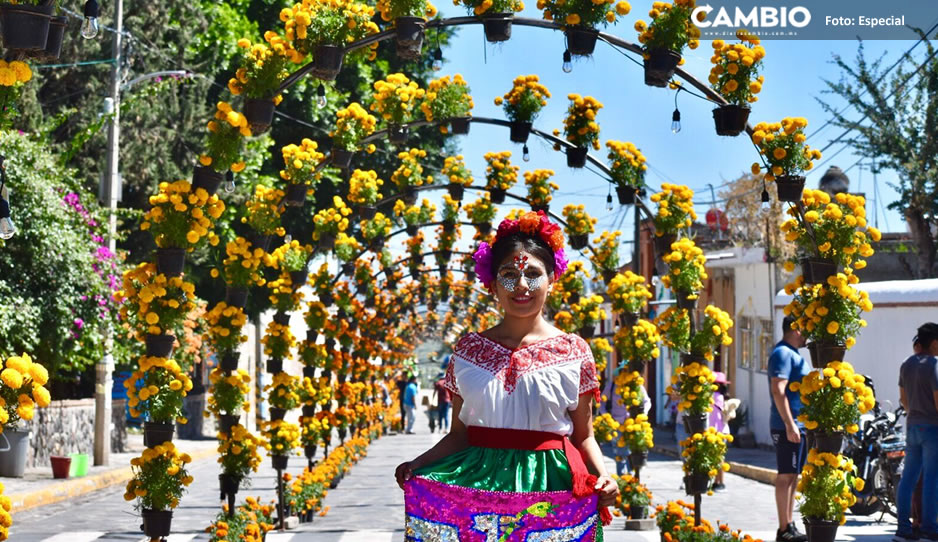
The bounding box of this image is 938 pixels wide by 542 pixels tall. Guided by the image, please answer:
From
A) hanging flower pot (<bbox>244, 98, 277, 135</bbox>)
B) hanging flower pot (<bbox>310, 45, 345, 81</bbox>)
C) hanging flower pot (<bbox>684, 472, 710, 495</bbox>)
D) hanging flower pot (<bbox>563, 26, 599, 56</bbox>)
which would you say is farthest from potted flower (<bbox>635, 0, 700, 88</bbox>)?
hanging flower pot (<bbox>684, 472, 710, 495</bbox>)

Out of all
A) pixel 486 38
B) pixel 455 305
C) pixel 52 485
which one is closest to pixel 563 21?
pixel 486 38

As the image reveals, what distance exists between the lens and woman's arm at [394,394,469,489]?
5.62m

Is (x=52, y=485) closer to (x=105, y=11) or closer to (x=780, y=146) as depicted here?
(x=780, y=146)

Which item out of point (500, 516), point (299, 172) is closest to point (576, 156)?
point (299, 172)

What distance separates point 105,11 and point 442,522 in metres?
24.2

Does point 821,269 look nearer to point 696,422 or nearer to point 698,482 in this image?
point 696,422

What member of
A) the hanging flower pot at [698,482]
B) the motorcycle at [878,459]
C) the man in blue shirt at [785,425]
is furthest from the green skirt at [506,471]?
the motorcycle at [878,459]

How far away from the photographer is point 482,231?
1873cm

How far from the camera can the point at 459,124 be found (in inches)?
526

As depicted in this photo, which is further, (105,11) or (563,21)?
(105,11)

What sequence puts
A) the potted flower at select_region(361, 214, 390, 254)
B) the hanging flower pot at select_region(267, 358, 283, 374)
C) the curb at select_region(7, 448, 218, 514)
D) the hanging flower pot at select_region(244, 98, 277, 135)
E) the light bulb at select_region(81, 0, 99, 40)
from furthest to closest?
the potted flower at select_region(361, 214, 390, 254), the curb at select_region(7, 448, 218, 514), the hanging flower pot at select_region(267, 358, 283, 374), the hanging flower pot at select_region(244, 98, 277, 135), the light bulb at select_region(81, 0, 99, 40)

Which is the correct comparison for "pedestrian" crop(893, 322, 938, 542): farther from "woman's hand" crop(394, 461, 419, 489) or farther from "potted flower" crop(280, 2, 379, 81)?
"woman's hand" crop(394, 461, 419, 489)

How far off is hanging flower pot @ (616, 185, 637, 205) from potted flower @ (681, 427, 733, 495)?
3.03 meters

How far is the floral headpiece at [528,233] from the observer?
5887 mm
